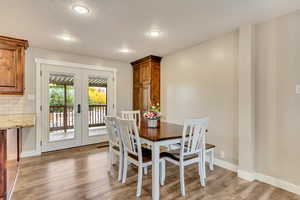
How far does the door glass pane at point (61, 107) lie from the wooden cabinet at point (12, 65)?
68 cm

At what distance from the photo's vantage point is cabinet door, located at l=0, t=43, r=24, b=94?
3098 millimetres

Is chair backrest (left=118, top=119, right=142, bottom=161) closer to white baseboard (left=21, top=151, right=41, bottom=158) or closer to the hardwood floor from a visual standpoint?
the hardwood floor

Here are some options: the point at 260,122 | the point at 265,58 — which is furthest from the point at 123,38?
the point at 260,122

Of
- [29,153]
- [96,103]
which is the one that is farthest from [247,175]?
[29,153]

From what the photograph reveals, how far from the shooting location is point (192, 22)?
99.7 inches

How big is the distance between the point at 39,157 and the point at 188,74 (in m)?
3.74

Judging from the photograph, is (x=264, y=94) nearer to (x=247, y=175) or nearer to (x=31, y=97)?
(x=247, y=175)

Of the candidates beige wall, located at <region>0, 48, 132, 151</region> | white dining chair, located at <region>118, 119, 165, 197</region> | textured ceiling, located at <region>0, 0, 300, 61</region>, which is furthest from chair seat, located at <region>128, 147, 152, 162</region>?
beige wall, located at <region>0, 48, 132, 151</region>

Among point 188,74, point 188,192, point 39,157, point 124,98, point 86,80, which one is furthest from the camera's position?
point 124,98

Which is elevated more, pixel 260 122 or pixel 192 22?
pixel 192 22

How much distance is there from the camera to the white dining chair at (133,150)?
2.09 meters

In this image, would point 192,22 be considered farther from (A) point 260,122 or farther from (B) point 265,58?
(A) point 260,122

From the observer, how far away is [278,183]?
91.3 inches

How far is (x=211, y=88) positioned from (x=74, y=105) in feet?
11.0
